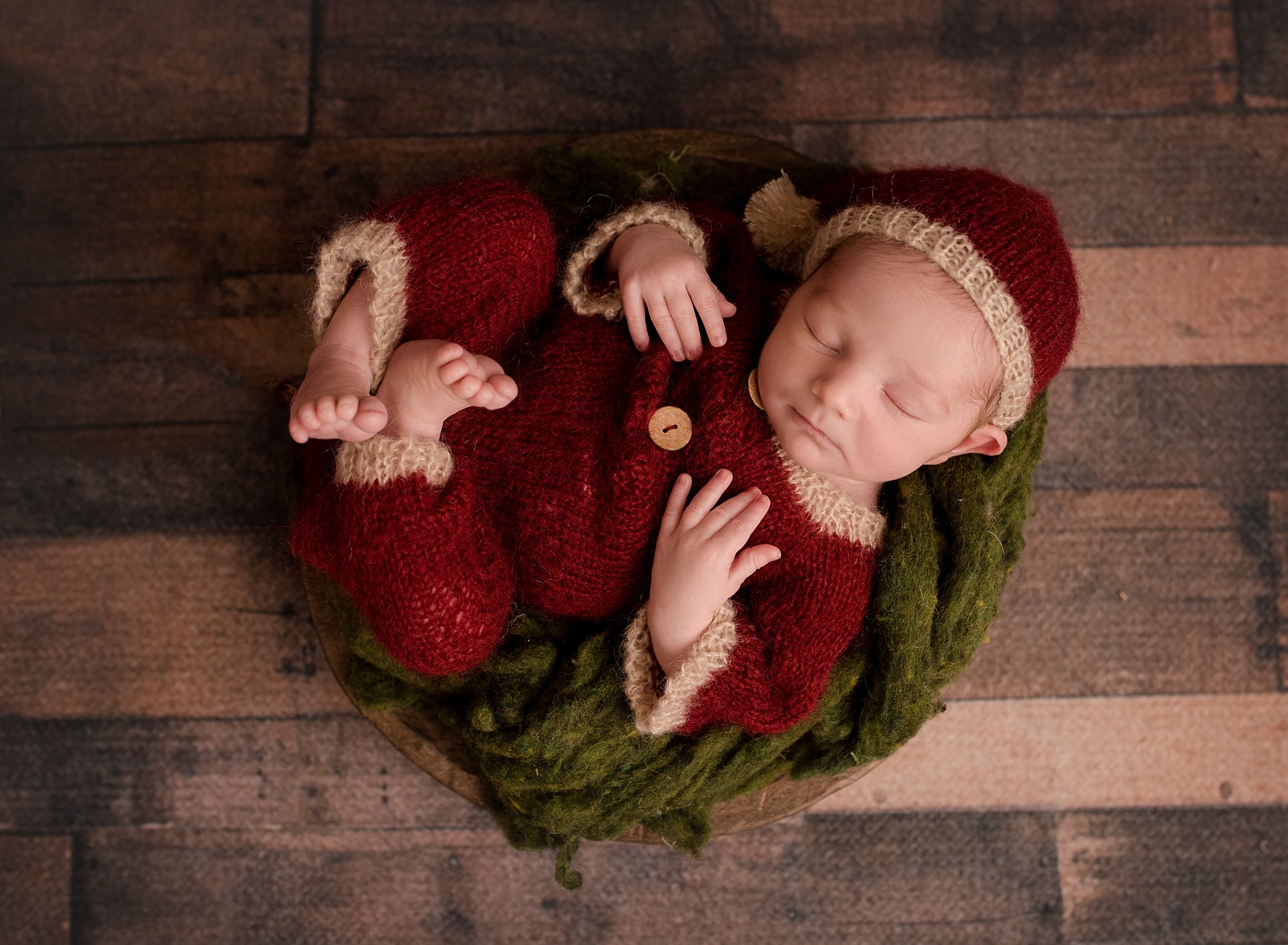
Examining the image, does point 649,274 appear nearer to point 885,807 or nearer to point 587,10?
point 587,10

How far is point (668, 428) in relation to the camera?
39.7 inches

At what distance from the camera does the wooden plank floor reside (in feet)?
4.72

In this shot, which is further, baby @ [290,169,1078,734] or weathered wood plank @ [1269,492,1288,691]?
weathered wood plank @ [1269,492,1288,691]

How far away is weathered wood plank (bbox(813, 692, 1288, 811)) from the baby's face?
67 centimetres

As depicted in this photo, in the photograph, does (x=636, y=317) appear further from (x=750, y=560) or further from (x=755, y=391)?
(x=750, y=560)

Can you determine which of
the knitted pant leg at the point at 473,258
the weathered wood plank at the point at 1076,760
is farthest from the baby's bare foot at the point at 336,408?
the weathered wood plank at the point at 1076,760

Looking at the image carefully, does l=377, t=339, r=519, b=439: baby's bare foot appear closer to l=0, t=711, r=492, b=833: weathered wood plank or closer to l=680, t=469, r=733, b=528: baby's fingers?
l=680, t=469, r=733, b=528: baby's fingers

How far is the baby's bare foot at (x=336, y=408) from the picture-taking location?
88 centimetres

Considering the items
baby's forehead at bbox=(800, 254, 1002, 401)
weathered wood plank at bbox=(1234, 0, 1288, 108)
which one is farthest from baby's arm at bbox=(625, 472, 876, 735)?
weathered wood plank at bbox=(1234, 0, 1288, 108)

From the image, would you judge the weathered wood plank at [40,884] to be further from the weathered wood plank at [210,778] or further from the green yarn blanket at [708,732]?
the green yarn blanket at [708,732]

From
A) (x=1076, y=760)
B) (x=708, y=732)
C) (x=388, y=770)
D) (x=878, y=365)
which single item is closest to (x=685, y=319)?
(x=878, y=365)

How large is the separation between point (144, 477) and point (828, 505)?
1.06m

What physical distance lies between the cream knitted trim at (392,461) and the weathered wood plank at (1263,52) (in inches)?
55.9

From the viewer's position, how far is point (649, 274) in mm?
1032
